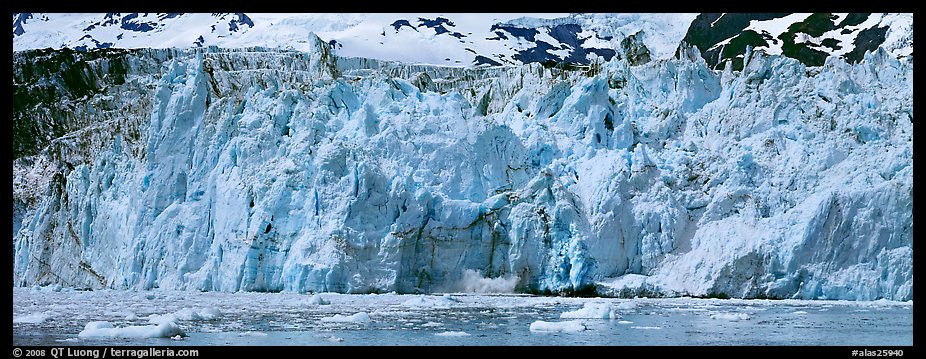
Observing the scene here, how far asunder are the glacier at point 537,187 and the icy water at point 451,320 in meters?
→ 1.05

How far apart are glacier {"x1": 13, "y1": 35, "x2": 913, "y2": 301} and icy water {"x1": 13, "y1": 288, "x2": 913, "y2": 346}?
105cm

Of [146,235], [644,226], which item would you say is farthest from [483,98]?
[146,235]

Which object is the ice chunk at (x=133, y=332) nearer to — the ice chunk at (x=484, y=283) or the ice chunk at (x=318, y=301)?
the ice chunk at (x=318, y=301)

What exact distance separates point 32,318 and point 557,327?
27.1ft

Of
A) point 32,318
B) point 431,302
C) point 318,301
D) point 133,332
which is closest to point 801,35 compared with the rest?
point 431,302

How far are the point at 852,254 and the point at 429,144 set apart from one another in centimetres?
945

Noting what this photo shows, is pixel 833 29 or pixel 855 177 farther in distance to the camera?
pixel 833 29

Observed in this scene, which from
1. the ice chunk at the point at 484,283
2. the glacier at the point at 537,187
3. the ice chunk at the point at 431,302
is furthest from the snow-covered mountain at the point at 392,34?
the ice chunk at the point at 431,302

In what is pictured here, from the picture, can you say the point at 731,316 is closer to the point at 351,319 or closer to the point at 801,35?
the point at 351,319

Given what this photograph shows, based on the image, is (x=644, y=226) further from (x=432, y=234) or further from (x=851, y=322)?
(x=851, y=322)

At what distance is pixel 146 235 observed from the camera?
26609mm

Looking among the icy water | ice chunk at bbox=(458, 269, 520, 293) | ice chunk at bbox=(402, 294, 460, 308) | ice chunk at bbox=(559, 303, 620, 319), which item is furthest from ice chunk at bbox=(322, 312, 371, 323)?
ice chunk at bbox=(458, 269, 520, 293)

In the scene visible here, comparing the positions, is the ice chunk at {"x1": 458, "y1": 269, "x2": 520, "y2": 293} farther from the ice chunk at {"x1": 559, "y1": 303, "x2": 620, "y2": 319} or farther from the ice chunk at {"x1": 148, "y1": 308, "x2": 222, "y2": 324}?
the ice chunk at {"x1": 148, "y1": 308, "x2": 222, "y2": 324}
